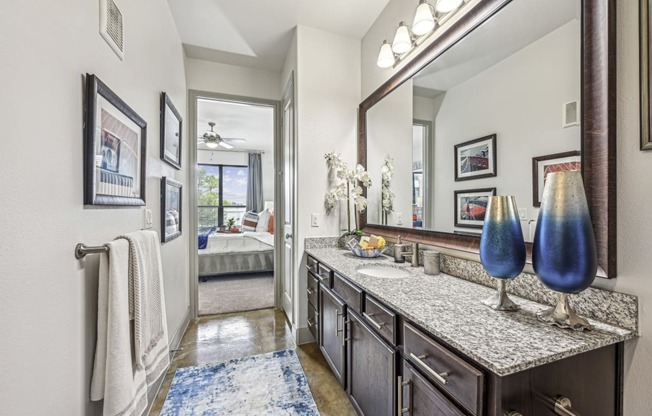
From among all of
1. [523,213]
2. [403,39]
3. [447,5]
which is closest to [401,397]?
[523,213]

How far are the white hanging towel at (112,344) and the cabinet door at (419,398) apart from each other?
1031 millimetres

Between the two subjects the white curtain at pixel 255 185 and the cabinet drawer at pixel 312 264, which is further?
the white curtain at pixel 255 185

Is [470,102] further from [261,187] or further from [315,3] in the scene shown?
[261,187]

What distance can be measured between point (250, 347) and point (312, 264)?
931 millimetres

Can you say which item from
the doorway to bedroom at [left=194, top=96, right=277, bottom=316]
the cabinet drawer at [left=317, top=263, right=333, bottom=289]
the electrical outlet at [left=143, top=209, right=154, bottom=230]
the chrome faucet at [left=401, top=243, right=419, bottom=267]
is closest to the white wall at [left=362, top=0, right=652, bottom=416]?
the chrome faucet at [left=401, top=243, right=419, bottom=267]

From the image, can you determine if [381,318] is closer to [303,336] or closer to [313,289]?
[313,289]

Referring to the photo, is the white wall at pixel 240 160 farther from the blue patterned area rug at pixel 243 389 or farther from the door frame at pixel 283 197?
the blue patterned area rug at pixel 243 389

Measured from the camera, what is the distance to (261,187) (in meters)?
7.45

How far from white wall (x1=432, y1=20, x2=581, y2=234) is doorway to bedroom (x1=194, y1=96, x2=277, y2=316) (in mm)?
2255

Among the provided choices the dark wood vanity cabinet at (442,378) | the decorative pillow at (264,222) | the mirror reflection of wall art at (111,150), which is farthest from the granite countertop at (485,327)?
the decorative pillow at (264,222)

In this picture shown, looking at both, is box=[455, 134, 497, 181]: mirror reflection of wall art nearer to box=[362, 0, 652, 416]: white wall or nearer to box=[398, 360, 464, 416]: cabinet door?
box=[362, 0, 652, 416]: white wall

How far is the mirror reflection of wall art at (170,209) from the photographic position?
77.9 inches

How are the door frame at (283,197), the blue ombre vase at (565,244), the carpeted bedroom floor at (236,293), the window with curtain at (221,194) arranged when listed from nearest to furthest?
the blue ombre vase at (565,244) → the door frame at (283,197) → the carpeted bedroom floor at (236,293) → the window with curtain at (221,194)

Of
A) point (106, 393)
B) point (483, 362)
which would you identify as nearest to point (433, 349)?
point (483, 362)
